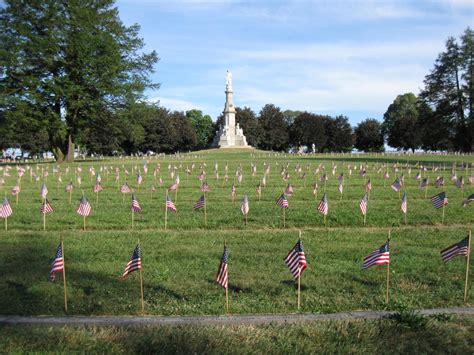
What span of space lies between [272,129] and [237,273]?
337ft

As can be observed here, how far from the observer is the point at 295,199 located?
62.6ft

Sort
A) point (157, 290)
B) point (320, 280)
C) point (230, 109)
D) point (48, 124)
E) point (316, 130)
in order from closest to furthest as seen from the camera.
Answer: point (157, 290)
point (320, 280)
point (48, 124)
point (230, 109)
point (316, 130)

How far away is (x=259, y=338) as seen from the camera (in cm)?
614

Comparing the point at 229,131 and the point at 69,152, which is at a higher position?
the point at 229,131

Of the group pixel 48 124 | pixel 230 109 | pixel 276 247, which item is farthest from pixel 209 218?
pixel 230 109

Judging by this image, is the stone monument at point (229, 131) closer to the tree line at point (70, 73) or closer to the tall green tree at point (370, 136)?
the tree line at point (70, 73)

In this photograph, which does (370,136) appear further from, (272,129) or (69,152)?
(69,152)

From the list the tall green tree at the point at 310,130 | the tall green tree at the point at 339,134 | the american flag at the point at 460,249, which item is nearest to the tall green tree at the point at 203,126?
the tall green tree at the point at 310,130

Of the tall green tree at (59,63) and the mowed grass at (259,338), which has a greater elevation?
the tall green tree at (59,63)

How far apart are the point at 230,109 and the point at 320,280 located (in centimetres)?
7906

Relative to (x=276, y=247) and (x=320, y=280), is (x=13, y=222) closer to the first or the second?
(x=276, y=247)

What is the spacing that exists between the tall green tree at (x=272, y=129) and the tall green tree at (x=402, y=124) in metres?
24.1

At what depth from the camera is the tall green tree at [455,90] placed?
207 ft

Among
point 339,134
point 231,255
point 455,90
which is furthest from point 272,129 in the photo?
point 231,255
